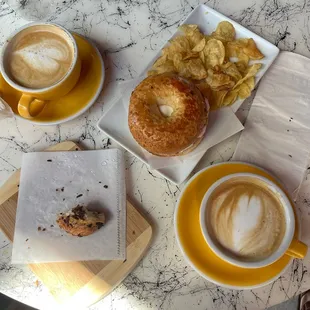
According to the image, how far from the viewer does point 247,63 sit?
37.1 inches

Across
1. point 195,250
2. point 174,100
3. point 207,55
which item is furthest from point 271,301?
point 207,55

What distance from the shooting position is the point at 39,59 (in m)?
0.90

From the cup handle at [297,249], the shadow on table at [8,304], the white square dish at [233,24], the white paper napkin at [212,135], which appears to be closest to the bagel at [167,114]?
the white paper napkin at [212,135]

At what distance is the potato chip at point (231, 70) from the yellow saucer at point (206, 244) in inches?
8.4

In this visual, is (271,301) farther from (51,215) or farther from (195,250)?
(51,215)

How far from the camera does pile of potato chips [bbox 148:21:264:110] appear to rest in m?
0.91

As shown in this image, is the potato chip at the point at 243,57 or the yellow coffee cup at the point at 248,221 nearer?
the yellow coffee cup at the point at 248,221

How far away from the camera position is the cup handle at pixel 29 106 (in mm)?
870

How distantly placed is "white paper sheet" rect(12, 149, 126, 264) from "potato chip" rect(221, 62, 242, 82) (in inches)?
12.4

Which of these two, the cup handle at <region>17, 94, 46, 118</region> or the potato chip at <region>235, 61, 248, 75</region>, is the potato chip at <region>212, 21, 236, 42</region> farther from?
the cup handle at <region>17, 94, 46, 118</region>

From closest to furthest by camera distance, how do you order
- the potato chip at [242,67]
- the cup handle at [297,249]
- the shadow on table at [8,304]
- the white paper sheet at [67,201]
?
the cup handle at [297,249], the white paper sheet at [67,201], the potato chip at [242,67], the shadow on table at [8,304]

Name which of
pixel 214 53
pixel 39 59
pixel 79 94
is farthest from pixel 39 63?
pixel 214 53

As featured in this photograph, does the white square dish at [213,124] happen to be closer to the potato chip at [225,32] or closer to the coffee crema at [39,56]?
the potato chip at [225,32]

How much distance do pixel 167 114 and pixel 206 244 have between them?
0.29 m
